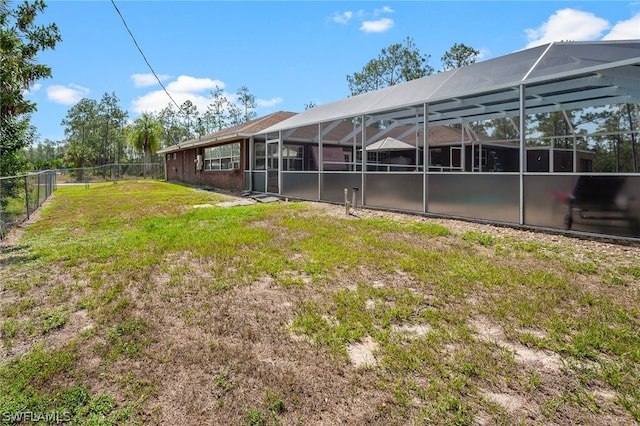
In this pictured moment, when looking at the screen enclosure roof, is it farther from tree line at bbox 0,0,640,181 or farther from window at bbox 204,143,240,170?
window at bbox 204,143,240,170

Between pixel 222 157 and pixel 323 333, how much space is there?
18287 mm

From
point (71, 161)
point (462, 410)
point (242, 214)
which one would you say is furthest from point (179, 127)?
point (462, 410)

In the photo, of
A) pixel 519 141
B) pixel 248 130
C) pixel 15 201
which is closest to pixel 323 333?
pixel 519 141

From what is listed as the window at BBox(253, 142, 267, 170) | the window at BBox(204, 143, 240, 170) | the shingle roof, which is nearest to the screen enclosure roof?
the window at BBox(253, 142, 267, 170)

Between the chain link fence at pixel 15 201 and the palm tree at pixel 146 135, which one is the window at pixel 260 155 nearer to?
the chain link fence at pixel 15 201

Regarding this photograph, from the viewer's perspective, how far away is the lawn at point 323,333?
2.21m

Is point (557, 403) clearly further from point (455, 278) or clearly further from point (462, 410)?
point (455, 278)

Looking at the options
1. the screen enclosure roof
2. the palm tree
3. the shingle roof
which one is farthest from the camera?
the palm tree

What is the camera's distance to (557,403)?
2.25 metres

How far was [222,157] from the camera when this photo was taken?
2003cm

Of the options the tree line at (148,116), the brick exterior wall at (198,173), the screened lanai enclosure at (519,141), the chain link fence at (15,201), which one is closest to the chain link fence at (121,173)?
the tree line at (148,116)

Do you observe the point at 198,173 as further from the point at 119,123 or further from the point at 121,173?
the point at 119,123

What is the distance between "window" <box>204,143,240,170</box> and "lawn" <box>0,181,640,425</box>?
501 inches

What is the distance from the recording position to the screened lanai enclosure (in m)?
6.07
